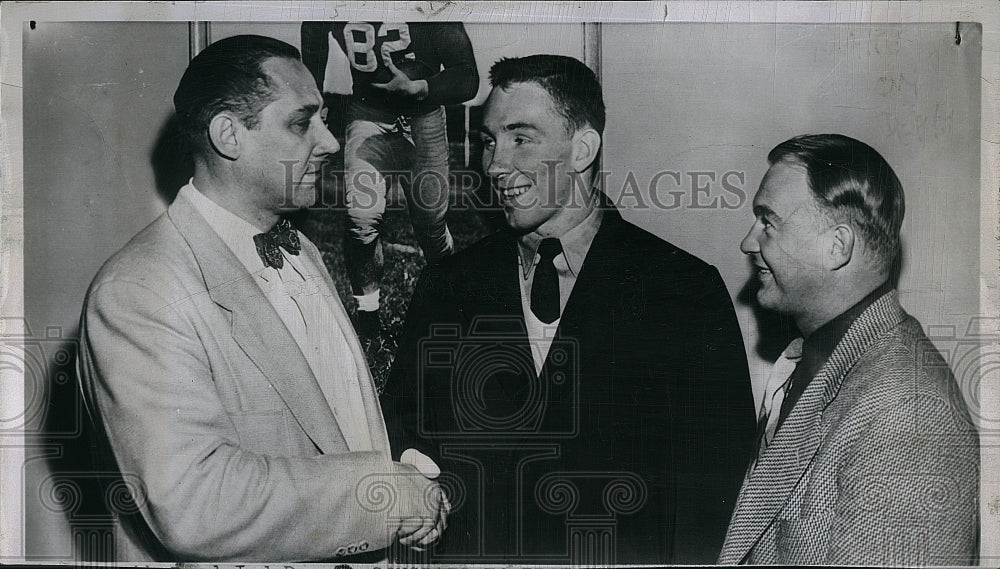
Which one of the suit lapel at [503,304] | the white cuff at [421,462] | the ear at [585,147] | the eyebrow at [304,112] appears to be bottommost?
the white cuff at [421,462]

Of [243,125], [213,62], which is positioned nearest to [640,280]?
[243,125]

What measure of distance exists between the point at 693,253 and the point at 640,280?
6.7 inches

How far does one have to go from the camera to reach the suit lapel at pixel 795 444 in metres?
2.05

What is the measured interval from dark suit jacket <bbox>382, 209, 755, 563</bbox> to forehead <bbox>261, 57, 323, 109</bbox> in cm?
60

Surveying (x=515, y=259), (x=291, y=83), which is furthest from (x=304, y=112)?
(x=515, y=259)

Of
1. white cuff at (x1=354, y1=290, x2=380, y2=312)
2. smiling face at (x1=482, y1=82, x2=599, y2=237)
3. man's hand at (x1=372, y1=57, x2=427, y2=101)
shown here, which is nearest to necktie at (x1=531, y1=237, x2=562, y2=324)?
smiling face at (x1=482, y1=82, x2=599, y2=237)

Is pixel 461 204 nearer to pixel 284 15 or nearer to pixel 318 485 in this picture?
pixel 284 15

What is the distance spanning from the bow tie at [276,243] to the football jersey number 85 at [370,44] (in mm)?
512

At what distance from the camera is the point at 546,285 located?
212cm

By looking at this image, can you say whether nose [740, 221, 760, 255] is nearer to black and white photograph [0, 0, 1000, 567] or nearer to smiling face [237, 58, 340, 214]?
black and white photograph [0, 0, 1000, 567]

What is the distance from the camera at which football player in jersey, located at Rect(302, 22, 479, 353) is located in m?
2.11

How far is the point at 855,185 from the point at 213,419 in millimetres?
1917

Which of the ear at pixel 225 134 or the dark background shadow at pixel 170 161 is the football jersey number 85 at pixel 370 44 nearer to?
the ear at pixel 225 134

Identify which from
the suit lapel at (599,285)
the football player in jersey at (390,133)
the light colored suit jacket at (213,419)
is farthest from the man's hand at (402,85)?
the suit lapel at (599,285)
